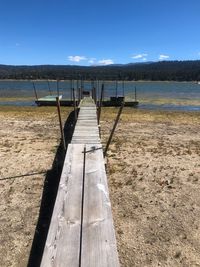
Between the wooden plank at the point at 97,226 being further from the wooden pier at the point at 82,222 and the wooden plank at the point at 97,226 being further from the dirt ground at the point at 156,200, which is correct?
the dirt ground at the point at 156,200

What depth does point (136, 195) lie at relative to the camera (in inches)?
319

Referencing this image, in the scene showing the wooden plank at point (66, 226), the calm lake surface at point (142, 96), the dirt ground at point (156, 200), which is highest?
the wooden plank at point (66, 226)

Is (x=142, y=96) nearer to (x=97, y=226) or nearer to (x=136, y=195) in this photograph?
(x=136, y=195)

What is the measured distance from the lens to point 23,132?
16.2 m

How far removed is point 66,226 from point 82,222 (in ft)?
0.82

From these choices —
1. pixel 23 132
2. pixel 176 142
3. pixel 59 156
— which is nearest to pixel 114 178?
pixel 59 156

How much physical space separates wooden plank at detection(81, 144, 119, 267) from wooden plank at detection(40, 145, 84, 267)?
0.12m

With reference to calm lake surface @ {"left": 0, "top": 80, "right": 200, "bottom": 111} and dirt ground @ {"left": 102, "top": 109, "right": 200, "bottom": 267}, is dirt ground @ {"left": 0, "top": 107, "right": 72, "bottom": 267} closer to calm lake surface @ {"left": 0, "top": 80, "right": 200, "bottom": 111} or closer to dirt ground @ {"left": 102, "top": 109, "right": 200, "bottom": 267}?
dirt ground @ {"left": 102, "top": 109, "right": 200, "bottom": 267}

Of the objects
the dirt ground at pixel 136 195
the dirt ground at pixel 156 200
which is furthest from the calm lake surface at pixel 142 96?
the dirt ground at pixel 156 200

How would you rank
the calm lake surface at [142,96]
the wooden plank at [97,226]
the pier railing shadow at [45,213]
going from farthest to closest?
the calm lake surface at [142,96]
the pier railing shadow at [45,213]
the wooden plank at [97,226]

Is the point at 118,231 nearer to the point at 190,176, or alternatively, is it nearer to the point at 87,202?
the point at 87,202

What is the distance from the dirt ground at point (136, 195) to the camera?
5.75m

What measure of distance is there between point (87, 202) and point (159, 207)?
2506 mm

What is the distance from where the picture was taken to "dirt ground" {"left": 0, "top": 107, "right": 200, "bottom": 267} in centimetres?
575
